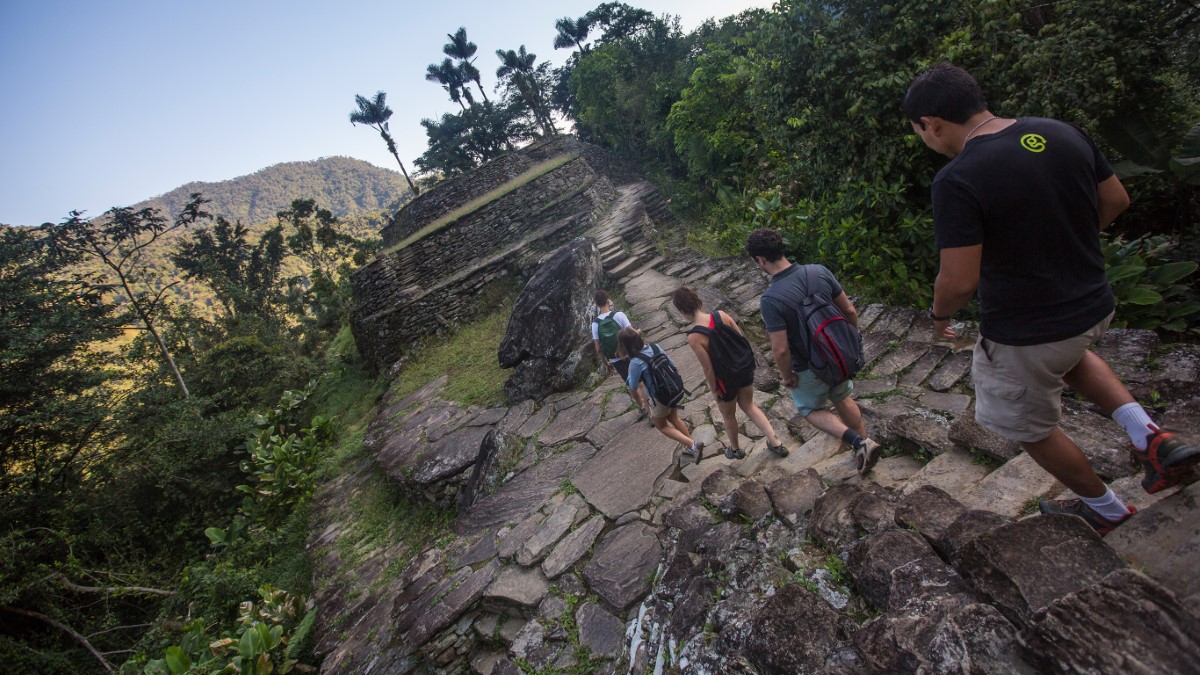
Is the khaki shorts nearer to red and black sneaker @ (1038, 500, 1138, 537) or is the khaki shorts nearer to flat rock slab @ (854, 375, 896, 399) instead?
red and black sneaker @ (1038, 500, 1138, 537)

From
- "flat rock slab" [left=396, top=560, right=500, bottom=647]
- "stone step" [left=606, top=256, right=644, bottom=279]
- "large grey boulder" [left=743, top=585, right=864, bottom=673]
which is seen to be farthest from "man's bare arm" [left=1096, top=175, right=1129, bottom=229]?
"stone step" [left=606, top=256, right=644, bottom=279]

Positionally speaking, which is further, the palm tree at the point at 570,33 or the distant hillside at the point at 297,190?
the distant hillside at the point at 297,190

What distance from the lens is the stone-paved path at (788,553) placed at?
3.78 feet

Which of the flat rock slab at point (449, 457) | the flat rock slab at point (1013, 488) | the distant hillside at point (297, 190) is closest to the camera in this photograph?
the flat rock slab at point (1013, 488)

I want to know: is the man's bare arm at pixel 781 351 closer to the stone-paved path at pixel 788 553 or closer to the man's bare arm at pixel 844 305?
the man's bare arm at pixel 844 305

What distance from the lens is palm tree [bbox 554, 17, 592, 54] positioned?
28972mm

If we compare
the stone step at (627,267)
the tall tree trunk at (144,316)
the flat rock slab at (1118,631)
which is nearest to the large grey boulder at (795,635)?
the flat rock slab at (1118,631)

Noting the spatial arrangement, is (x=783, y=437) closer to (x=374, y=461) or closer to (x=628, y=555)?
(x=628, y=555)

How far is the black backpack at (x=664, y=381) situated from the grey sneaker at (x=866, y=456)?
4.60 feet

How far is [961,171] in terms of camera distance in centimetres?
151

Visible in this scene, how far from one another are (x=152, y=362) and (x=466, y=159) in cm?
1909

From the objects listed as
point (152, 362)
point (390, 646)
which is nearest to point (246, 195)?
point (152, 362)

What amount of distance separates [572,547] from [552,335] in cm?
360

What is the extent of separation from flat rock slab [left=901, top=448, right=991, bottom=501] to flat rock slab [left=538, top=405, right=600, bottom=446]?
3347 millimetres
